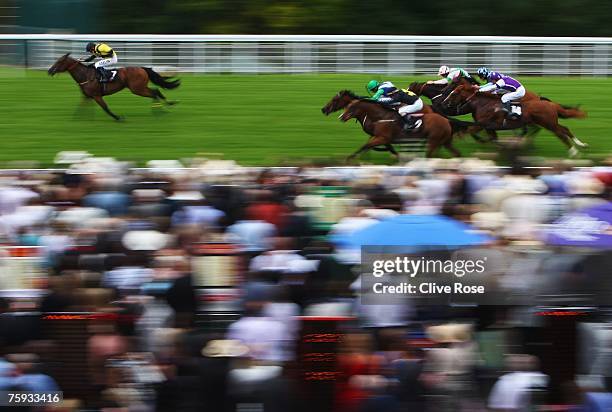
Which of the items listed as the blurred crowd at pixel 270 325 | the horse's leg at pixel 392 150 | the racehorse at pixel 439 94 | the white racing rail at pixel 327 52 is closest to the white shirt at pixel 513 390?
the blurred crowd at pixel 270 325

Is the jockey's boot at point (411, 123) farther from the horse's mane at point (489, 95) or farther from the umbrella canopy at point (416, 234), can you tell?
the umbrella canopy at point (416, 234)

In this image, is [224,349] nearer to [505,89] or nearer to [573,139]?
[505,89]

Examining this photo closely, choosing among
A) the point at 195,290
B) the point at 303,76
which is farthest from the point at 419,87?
the point at 195,290

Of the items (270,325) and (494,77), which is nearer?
(270,325)

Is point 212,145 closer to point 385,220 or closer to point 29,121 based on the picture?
point 29,121

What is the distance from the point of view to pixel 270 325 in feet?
18.9

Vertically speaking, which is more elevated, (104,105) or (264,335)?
(104,105)

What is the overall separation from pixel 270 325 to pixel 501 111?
7393 millimetres

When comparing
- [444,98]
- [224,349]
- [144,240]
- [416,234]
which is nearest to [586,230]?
[416,234]

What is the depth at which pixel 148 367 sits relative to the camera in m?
5.59

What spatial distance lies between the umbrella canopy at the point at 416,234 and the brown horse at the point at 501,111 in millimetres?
6126

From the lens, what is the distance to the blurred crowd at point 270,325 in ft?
18.1

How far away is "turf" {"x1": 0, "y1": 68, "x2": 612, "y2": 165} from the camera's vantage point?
13516 mm

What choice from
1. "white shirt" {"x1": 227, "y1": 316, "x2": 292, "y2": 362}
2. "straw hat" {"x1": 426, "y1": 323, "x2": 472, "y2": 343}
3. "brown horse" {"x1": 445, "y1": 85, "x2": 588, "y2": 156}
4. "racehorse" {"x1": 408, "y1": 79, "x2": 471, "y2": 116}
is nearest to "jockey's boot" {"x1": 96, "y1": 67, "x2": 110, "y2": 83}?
"racehorse" {"x1": 408, "y1": 79, "x2": 471, "y2": 116}
